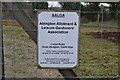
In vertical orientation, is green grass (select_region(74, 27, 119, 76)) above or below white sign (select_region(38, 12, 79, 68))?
below

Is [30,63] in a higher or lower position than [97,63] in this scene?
higher

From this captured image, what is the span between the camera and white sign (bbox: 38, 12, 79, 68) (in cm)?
325

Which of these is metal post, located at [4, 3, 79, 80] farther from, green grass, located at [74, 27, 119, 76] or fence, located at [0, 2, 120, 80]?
green grass, located at [74, 27, 119, 76]

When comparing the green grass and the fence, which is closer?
the fence

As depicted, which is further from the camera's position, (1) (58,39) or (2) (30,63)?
(2) (30,63)

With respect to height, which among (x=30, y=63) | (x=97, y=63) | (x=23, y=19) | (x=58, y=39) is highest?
(x=23, y=19)

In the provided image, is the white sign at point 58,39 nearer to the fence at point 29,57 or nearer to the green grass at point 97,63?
the fence at point 29,57

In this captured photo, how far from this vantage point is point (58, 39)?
10.9 ft

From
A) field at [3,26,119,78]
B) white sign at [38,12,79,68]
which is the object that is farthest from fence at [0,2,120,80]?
white sign at [38,12,79,68]

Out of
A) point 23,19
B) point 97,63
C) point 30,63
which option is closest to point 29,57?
point 30,63

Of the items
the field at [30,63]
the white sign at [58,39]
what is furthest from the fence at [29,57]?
the white sign at [58,39]

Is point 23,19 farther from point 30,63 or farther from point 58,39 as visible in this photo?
point 30,63

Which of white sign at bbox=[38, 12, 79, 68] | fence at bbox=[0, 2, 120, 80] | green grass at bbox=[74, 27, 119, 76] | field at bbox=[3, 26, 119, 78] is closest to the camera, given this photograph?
white sign at bbox=[38, 12, 79, 68]

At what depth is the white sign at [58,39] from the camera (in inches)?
128
